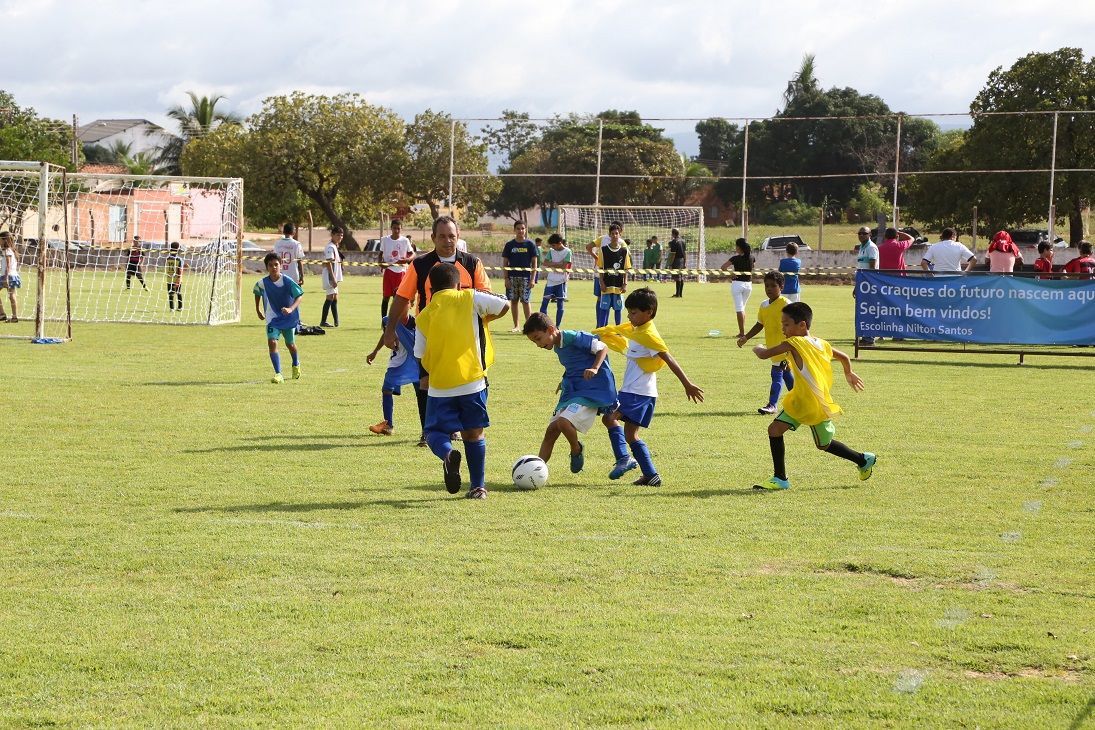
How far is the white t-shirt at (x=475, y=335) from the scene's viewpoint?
8.30m

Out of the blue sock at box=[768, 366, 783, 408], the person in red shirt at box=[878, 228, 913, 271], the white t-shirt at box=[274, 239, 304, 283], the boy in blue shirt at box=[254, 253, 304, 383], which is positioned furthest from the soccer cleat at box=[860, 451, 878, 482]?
the white t-shirt at box=[274, 239, 304, 283]

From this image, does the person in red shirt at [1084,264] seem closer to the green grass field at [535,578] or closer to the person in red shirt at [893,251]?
the person in red shirt at [893,251]

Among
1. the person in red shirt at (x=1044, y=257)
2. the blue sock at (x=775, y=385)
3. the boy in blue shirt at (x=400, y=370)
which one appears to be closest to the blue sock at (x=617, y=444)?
the boy in blue shirt at (x=400, y=370)

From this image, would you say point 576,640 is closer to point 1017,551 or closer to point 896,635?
point 896,635

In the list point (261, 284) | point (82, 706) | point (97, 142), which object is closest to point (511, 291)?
point (261, 284)

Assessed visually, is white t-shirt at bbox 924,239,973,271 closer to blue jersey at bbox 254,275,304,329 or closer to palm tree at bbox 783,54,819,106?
blue jersey at bbox 254,275,304,329

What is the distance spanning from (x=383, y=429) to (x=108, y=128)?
348 feet

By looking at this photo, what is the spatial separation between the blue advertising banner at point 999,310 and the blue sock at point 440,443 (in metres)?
11.7

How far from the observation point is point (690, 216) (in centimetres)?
4803

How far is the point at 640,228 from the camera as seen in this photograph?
47.5 m

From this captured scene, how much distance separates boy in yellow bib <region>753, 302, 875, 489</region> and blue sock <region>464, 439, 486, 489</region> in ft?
6.32

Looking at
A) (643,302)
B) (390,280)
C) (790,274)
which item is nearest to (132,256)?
(390,280)

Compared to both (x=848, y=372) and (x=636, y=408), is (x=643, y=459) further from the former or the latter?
(x=848, y=372)

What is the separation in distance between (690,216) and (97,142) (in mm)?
72898
